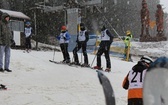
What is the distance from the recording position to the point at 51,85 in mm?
8453

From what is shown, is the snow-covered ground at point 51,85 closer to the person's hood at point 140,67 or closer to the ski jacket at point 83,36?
the ski jacket at point 83,36

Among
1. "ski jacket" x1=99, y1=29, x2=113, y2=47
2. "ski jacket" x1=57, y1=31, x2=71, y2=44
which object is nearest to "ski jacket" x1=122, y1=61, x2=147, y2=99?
"ski jacket" x1=99, y1=29, x2=113, y2=47

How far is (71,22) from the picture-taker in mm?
19938

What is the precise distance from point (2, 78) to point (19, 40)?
1546 centimetres

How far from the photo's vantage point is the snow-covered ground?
264 inches

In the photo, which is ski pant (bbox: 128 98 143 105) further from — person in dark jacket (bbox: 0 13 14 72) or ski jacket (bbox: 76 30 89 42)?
ski jacket (bbox: 76 30 89 42)

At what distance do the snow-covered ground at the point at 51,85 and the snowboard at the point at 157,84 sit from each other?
14.1 ft

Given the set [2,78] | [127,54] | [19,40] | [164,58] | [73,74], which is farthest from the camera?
[19,40]

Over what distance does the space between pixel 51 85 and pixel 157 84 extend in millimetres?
6316

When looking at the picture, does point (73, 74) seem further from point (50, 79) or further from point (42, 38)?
point (42, 38)

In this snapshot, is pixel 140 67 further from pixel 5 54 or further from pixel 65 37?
pixel 65 37

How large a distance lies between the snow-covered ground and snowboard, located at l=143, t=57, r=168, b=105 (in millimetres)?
4306

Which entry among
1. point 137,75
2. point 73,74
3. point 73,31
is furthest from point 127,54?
point 137,75

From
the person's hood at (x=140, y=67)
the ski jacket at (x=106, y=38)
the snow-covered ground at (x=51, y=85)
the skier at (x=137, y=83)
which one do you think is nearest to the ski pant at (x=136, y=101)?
the skier at (x=137, y=83)
